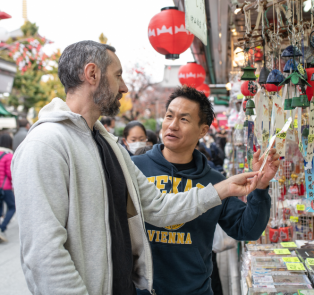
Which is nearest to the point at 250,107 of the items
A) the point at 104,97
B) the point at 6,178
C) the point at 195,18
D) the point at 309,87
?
the point at 309,87

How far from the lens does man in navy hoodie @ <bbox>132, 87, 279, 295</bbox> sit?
5.45 feet

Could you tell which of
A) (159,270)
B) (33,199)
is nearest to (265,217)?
(159,270)

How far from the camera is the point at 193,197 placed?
1499 mm

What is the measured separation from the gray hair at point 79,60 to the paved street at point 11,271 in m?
3.35

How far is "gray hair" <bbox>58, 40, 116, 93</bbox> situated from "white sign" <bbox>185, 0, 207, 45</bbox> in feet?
3.14

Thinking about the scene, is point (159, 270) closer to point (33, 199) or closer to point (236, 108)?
point (33, 199)

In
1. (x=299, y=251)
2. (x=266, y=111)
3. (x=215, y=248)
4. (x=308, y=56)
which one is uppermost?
(x=308, y=56)

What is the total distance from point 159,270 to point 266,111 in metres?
1.17

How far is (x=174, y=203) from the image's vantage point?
1.54m

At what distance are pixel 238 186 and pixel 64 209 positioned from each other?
33.4 inches

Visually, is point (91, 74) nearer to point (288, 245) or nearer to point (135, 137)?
point (288, 245)

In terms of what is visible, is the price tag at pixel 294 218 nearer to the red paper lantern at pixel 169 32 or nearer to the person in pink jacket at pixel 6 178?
the red paper lantern at pixel 169 32

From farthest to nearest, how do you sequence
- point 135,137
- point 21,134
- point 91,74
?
point 21,134 → point 135,137 → point 91,74

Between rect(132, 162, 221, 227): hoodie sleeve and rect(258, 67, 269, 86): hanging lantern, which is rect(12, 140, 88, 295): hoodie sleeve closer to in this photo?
rect(132, 162, 221, 227): hoodie sleeve
